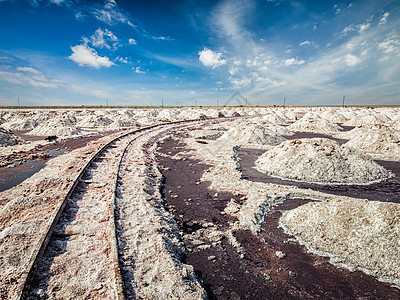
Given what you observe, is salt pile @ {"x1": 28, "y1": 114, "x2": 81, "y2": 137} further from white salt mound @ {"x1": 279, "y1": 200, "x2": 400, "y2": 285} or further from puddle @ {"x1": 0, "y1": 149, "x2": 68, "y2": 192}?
white salt mound @ {"x1": 279, "y1": 200, "x2": 400, "y2": 285}

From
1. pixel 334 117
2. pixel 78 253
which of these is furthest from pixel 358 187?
pixel 334 117

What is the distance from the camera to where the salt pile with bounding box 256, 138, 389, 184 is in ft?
29.2

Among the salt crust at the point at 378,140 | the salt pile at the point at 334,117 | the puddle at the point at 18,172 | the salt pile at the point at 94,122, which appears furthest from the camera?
the salt pile at the point at 334,117

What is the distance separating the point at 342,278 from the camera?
377 centimetres

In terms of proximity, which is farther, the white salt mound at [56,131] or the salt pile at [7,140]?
the white salt mound at [56,131]

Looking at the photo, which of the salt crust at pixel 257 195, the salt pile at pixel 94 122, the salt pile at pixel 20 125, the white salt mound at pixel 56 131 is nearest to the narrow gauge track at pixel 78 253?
the salt crust at pixel 257 195

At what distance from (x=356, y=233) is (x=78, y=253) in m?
5.74

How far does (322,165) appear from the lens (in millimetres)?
9242

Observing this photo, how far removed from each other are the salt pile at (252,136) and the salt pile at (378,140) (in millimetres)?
5593

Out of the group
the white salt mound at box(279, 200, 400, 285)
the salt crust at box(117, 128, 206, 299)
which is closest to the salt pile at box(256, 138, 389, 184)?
the white salt mound at box(279, 200, 400, 285)

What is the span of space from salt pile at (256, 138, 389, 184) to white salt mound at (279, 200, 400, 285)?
4149mm

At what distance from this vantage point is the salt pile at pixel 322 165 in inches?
350

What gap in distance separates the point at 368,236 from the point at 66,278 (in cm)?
577

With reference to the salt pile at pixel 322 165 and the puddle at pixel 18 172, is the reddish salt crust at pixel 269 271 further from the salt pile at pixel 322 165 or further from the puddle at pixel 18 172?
the puddle at pixel 18 172
